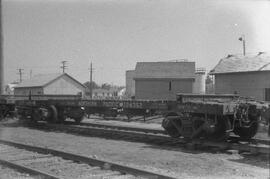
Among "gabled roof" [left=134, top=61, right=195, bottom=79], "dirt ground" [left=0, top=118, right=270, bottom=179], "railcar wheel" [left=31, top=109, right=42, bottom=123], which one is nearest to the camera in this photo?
"dirt ground" [left=0, top=118, right=270, bottom=179]

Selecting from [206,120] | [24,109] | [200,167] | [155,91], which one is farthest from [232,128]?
[155,91]

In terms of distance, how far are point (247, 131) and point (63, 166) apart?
5724 mm

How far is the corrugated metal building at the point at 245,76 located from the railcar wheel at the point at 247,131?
1670 centimetres

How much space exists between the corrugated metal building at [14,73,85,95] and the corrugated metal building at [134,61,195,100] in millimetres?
24773

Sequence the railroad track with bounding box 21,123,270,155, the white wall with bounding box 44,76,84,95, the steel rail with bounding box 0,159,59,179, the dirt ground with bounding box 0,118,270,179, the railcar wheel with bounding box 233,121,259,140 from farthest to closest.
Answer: the white wall with bounding box 44,76,84,95
the railcar wheel with bounding box 233,121,259,140
the railroad track with bounding box 21,123,270,155
the dirt ground with bounding box 0,118,270,179
the steel rail with bounding box 0,159,59,179

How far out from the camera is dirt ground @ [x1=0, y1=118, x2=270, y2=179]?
7754 millimetres

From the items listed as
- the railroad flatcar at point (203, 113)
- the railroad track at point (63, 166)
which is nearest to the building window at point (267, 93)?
the railroad flatcar at point (203, 113)

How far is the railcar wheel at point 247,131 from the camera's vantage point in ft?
37.2

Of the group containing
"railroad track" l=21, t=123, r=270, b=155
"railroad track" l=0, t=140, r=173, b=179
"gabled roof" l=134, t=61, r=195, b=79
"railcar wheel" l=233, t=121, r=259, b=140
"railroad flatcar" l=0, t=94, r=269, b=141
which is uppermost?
"gabled roof" l=134, t=61, r=195, b=79

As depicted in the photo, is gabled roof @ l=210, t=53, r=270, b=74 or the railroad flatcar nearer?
the railroad flatcar

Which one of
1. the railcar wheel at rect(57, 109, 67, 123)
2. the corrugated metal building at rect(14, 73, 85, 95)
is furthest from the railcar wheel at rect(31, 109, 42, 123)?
the corrugated metal building at rect(14, 73, 85, 95)

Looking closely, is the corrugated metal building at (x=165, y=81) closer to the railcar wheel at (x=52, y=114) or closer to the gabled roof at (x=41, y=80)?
the gabled roof at (x=41, y=80)

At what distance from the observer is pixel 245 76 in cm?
3038

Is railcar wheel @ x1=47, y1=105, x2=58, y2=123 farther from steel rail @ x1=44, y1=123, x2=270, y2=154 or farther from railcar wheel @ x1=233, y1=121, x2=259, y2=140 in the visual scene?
railcar wheel @ x1=233, y1=121, x2=259, y2=140
